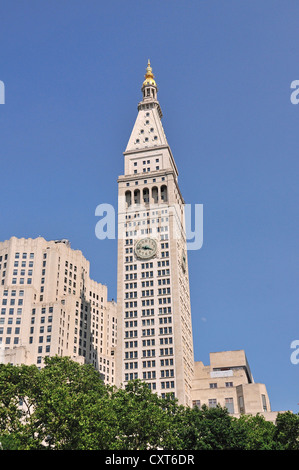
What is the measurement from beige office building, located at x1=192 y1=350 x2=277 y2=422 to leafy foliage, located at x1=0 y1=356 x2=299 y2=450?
1422 inches

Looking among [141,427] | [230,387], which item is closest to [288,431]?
[141,427]

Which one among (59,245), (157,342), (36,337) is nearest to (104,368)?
(36,337)

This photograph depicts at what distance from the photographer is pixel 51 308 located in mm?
154500

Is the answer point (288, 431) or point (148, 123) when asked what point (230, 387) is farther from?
point (148, 123)

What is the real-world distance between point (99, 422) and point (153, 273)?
71159 mm

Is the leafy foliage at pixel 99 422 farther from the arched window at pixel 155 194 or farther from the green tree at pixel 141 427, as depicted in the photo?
the arched window at pixel 155 194

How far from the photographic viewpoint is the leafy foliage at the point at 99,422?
60.8 meters

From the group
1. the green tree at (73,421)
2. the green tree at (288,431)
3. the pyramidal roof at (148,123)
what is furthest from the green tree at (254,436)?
the pyramidal roof at (148,123)

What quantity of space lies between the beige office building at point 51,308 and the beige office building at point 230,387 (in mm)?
37536

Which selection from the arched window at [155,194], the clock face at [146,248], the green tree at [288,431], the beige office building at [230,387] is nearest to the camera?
the green tree at [288,431]

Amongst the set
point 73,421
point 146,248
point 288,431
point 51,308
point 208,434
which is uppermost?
point 146,248

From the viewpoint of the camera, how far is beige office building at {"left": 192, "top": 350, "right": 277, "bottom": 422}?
119438mm
